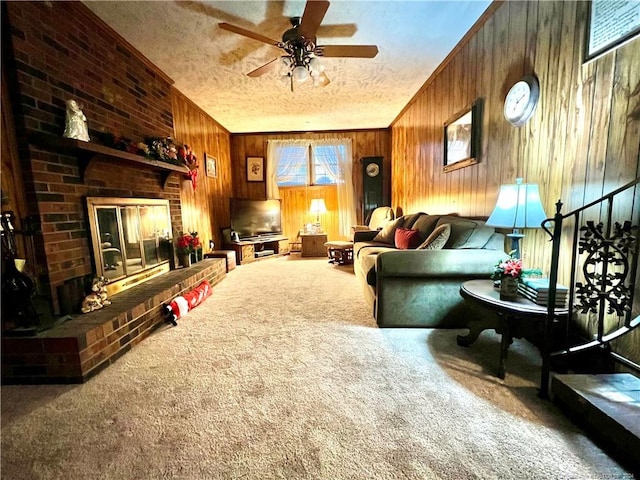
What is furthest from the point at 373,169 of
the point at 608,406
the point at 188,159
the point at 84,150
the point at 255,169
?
the point at 608,406

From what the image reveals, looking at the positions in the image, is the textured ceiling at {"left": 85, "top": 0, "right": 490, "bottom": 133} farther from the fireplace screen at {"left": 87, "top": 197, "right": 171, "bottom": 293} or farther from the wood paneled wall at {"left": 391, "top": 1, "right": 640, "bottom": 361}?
the fireplace screen at {"left": 87, "top": 197, "right": 171, "bottom": 293}

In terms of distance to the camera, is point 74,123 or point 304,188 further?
point 304,188

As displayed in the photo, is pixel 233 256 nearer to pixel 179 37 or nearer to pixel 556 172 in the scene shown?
pixel 179 37

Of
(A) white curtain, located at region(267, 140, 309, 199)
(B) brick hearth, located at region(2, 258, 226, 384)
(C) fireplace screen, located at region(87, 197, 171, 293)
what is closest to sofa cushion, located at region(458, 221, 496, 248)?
(B) brick hearth, located at region(2, 258, 226, 384)

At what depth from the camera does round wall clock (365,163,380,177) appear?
5738mm

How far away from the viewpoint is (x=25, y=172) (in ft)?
5.83

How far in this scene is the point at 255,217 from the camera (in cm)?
545

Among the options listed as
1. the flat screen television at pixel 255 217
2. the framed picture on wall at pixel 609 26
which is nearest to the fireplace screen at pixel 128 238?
the flat screen television at pixel 255 217

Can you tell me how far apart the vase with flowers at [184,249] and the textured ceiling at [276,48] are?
75.0 inches

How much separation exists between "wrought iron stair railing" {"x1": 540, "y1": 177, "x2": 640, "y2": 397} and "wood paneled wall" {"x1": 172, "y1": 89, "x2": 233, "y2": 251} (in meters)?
3.99

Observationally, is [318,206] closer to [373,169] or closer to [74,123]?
[373,169]

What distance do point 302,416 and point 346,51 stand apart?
8.97ft

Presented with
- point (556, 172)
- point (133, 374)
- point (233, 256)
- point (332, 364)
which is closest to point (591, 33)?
point (556, 172)

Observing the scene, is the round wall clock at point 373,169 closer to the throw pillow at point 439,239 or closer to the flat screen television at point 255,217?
the flat screen television at point 255,217
